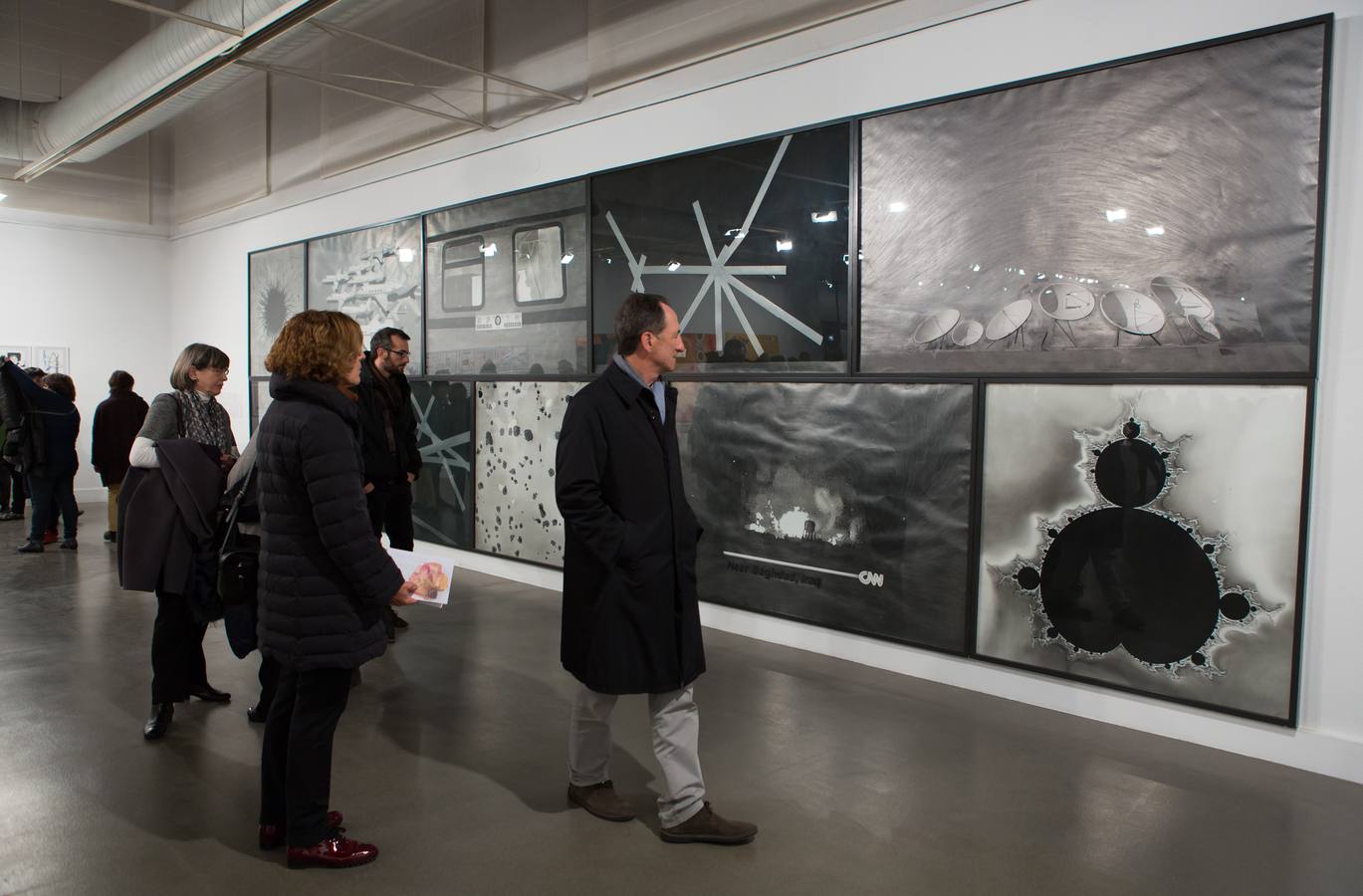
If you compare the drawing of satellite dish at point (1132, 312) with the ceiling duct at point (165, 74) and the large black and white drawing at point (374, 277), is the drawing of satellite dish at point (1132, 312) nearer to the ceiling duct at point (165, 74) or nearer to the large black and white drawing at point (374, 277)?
the ceiling duct at point (165, 74)

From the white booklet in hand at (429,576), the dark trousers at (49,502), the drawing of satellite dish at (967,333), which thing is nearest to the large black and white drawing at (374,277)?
the dark trousers at (49,502)

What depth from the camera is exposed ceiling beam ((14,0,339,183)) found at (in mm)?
5570

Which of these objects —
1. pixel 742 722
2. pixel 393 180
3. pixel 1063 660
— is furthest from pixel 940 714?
pixel 393 180

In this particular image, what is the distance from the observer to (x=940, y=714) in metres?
4.00

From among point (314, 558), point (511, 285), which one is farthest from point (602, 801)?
point (511, 285)

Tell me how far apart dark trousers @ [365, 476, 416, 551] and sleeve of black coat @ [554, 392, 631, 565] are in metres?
2.69

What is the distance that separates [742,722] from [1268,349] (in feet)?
8.14

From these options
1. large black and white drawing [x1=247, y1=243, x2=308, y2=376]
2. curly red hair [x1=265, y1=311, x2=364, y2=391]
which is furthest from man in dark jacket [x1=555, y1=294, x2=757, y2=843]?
large black and white drawing [x1=247, y1=243, x2=308, y2=376]

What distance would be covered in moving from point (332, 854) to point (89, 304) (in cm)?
1118

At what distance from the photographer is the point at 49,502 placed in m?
7.71

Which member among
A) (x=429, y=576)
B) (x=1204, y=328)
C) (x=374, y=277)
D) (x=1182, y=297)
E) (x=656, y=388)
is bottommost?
(x=429, y=576)

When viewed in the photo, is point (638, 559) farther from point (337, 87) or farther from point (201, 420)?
point (337, 87)

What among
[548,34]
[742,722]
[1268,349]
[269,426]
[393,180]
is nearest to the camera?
[269,426]

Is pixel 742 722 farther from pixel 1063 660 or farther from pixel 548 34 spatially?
pixel 548 34
